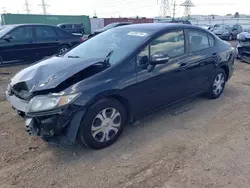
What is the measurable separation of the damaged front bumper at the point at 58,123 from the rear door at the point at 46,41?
6186 millimetres

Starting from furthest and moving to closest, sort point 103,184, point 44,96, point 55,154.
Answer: point 55,154 < point 44,96 < point 103,184

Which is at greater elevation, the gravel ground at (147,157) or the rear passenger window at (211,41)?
the rear passenger window at (211,41)

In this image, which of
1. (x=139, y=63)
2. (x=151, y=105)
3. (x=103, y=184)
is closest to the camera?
(x=103, y=184)

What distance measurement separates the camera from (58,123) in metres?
2.69

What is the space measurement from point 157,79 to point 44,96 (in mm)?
1644

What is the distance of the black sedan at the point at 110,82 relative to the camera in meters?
2.74

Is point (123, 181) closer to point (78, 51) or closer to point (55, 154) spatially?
point (55, 154)

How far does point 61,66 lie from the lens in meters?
3.13

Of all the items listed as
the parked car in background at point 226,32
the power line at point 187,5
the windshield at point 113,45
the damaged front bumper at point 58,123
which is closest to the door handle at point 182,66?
the windshield at point 113,45

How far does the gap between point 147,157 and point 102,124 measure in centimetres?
71

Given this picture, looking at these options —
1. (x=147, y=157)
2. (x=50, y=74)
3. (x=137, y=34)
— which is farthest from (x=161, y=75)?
(x=50, y=74)

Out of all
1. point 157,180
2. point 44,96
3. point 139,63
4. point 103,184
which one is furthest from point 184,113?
point 44,96

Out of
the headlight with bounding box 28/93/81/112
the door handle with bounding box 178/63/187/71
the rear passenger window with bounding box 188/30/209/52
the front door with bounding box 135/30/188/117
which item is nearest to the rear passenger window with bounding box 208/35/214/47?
the rear passenger window with bounding box 188/30/209/52

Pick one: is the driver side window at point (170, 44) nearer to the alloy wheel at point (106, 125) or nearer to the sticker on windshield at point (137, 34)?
the sticker on windshield at point (137, 34)
